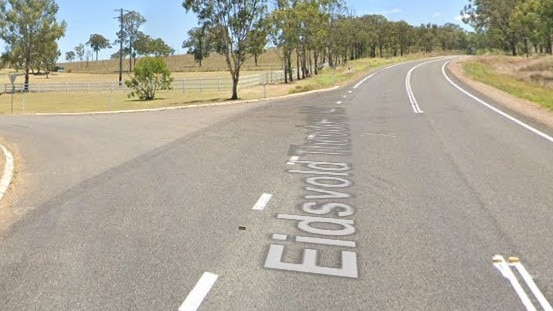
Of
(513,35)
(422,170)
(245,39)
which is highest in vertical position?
(513,35)

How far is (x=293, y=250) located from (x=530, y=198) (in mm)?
3539

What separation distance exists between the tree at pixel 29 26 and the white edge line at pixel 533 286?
74.4 metres

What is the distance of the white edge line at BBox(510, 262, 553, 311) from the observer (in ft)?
12.5

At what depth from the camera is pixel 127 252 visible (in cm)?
499

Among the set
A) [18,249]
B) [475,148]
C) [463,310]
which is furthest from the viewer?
[475,148]

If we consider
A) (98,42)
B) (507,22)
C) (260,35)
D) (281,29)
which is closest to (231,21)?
(260,35)

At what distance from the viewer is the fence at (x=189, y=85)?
5141cm

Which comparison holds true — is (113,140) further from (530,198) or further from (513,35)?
(513,35)

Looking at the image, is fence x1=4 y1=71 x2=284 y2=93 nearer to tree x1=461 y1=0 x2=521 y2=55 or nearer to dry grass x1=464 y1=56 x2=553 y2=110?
dry grass x1=464 y1=56 x2=553 y2=110

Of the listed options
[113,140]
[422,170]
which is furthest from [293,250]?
[113,140]

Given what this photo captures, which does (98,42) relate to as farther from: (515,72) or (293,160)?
(293,160)

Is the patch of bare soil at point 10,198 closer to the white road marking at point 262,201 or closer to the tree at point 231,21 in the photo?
the white road marking at point 262,201

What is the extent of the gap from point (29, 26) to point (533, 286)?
251ft

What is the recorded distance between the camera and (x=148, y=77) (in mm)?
41281
